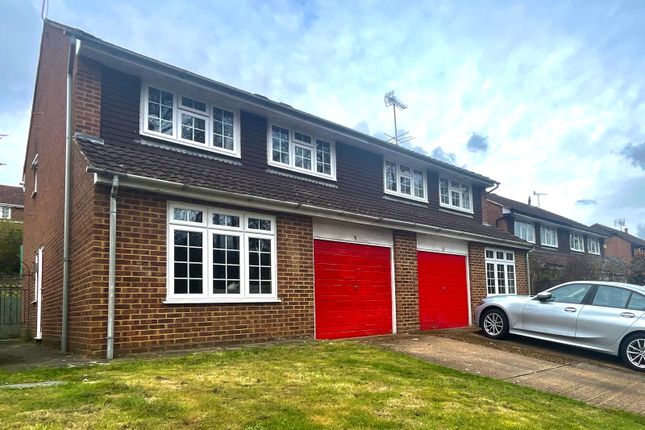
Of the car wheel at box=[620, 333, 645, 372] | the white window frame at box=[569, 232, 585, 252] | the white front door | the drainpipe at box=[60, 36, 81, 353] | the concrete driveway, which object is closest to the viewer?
the concrete driveway

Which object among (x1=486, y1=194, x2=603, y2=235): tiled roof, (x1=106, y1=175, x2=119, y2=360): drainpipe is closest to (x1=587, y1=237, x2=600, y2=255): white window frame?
(x1=486, y1=194, x2=603, y2=235): tiled roof

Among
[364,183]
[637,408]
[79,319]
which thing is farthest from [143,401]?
Answer: [364,183]

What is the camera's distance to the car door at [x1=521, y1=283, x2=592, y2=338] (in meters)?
10.4

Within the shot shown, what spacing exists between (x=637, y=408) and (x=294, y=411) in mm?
4923

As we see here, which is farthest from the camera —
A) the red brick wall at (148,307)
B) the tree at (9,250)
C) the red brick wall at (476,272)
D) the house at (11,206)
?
the house at (11,206)

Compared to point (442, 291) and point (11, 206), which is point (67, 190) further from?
point (11, 206)

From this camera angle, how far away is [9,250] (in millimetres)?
30359

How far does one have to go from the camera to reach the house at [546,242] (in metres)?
24.4

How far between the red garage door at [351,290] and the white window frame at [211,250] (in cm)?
140

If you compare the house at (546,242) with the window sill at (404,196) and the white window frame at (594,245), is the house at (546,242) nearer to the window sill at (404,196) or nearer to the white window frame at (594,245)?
the white window frame at (594,245)

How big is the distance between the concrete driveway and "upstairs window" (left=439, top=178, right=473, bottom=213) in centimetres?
677

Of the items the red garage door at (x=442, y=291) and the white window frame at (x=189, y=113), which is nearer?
the white window frame at (x=189, y=113)

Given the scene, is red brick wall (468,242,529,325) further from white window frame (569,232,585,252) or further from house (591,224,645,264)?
house (591,224,645,264)

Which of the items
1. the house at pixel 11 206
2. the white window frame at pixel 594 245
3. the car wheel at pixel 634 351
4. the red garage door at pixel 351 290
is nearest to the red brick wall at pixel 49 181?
the red garage door at pixel 351 290
